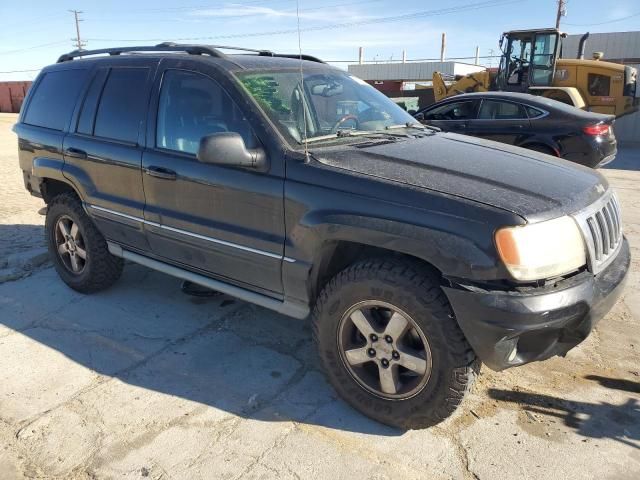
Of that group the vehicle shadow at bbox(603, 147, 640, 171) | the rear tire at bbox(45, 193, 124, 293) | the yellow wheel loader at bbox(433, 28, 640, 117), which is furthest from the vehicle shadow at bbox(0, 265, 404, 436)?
the yellow wheel loader at bbox(433, 28, 640, 117)

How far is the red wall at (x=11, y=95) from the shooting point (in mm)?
40000

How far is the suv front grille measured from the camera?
8.57 feet

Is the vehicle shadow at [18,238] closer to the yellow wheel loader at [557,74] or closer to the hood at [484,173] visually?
the hood at [484,173]

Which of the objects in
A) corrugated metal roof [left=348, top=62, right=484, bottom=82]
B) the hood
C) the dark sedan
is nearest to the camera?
the hood

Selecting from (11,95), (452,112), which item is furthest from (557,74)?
(11,95)

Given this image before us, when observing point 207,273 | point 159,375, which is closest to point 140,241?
point 207,273

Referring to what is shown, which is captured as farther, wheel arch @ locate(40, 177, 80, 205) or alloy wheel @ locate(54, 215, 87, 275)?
wheel arch @ locate(40, 177, 80, 205)

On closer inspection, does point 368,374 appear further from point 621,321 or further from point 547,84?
point 547,84

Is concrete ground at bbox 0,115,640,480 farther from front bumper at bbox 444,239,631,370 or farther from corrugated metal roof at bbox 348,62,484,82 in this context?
corrugated metal roof at bbox 348,62,484,82

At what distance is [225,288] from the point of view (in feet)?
11.4

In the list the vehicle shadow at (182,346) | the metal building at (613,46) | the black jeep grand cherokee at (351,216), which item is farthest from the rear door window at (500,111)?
the metal building at (613,46)

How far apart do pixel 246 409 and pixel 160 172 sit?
5.35 feet

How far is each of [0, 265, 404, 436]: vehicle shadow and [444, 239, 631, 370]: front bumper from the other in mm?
762

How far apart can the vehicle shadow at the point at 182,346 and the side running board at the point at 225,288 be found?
480 millimetres
